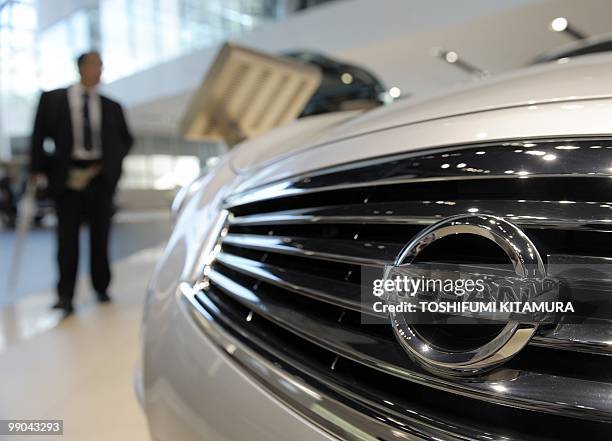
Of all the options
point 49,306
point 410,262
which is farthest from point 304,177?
point 49,306

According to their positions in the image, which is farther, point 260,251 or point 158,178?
point 158,178

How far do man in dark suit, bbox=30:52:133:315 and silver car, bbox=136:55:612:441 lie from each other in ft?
7.27

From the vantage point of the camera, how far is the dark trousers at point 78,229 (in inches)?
110

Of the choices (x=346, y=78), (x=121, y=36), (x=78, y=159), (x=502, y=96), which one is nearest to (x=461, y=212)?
(x=502, y=96)

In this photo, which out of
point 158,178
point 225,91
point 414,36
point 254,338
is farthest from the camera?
point 158,178

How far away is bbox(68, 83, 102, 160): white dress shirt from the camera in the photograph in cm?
275

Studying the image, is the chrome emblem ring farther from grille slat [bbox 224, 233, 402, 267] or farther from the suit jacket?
the suit jacket

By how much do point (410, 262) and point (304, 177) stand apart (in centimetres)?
25

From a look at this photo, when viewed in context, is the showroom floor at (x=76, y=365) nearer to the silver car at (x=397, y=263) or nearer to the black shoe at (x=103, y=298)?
the black shoe at (x=103, y=298)

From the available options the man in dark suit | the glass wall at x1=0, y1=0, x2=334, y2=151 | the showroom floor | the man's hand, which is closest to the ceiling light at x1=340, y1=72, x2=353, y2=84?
the man in dark suit

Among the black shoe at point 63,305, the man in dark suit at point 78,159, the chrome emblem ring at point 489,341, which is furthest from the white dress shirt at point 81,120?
the chrome emblem ring at point 489,341

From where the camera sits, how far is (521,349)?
40 cm

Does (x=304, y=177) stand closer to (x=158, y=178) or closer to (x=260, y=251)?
(x=260, y=251)

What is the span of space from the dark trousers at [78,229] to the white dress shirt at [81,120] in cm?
17
